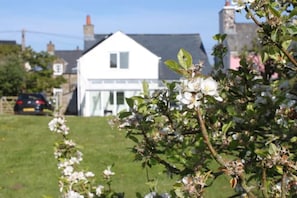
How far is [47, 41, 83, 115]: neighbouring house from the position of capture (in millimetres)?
41406

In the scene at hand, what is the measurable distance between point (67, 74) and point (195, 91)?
179 ft

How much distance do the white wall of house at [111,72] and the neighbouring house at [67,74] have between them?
470 cm

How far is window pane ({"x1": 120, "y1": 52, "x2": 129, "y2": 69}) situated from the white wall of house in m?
0.14

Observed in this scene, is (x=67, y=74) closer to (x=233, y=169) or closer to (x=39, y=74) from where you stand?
(x=39, y=74)

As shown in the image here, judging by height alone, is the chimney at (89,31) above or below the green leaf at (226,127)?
above

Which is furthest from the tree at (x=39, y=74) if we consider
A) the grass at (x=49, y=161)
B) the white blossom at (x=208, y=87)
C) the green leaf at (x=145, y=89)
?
the white blossom at (x=208, y=87)

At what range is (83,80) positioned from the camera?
35.2m

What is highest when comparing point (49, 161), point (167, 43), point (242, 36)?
point (242, 36)

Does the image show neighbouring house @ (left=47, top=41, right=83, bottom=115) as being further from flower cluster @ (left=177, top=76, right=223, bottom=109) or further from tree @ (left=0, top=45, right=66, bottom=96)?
flower cluster @ (left=177, top=76, right=223, bottom=109)

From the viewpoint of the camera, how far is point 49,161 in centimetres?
1095

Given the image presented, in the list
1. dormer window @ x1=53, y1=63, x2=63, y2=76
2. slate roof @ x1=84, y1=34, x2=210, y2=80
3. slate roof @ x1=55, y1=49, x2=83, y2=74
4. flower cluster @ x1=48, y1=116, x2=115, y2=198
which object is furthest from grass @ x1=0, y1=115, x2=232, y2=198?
slate roof @ x1=55, y1=49, x2=83, y2=74

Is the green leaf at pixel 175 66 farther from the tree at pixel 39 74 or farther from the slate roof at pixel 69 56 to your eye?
the slate roof at pixel 69 56

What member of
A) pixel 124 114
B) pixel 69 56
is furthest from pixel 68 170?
pixel 69 56

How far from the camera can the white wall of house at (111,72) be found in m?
34.6
